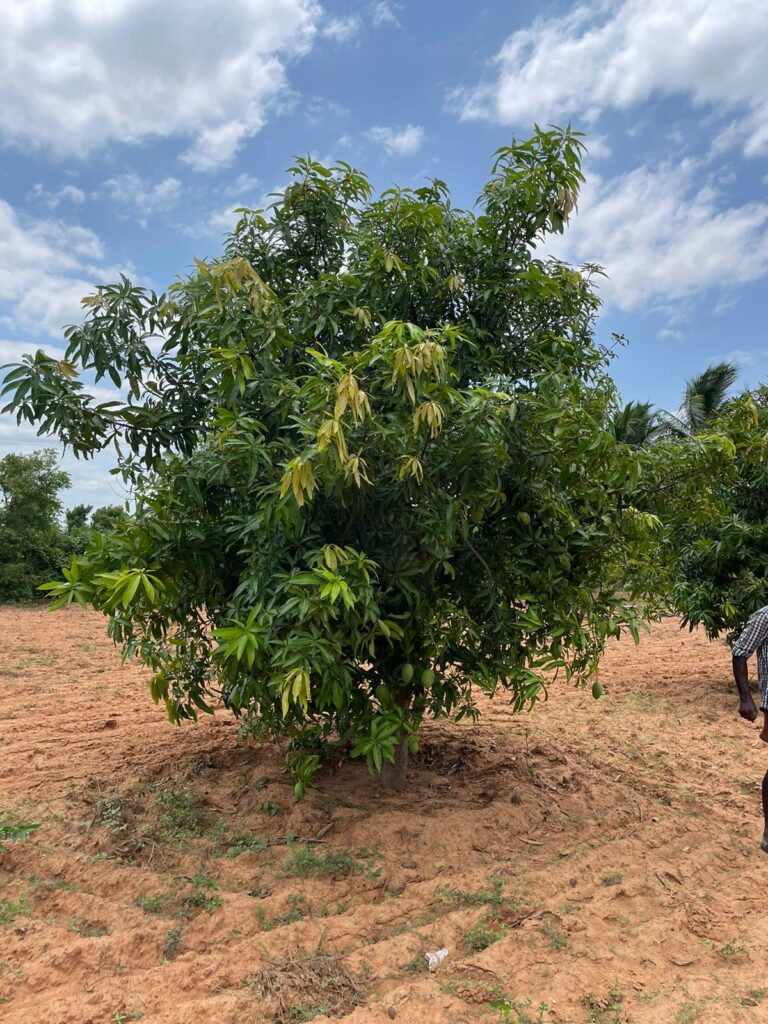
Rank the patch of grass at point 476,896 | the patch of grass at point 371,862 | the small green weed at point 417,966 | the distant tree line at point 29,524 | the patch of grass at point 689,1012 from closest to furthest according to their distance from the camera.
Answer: the patch of grass at point 689,1012, the small green weed at point 417,966, the patch of grass at point 476,896, the patch of grass at point 371,862, the distant tree line at point 29,524

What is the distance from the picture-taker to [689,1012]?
284cm

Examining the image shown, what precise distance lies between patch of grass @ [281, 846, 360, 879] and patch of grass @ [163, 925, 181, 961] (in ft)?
2.46

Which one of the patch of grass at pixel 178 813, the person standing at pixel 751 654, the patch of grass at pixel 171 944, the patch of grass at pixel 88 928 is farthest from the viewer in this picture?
the patch of grass at pixel 178 813

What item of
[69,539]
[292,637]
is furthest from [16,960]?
[69,539]

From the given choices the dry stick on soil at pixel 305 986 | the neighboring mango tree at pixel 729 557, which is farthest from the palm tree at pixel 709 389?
the dry stick on soil at pixel 305 986

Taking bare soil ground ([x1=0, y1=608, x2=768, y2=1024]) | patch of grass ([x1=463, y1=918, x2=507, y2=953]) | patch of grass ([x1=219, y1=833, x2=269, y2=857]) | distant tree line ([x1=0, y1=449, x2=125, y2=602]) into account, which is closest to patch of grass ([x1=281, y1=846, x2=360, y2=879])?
bare soil ground ([x1=0, y1=608, x2=768, y2=1024])

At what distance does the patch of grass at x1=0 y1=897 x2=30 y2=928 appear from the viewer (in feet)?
11.3

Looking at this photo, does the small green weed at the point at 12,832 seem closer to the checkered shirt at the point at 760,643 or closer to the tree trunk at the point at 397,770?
the tree trunk at the point at 397,770

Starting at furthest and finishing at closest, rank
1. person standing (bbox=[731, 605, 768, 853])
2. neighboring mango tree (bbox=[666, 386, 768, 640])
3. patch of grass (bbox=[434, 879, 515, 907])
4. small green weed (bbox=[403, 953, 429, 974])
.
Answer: neighboring mango tree (bbox=[666, 386, 768, 640]) < person standing (bbox=[731, 605, 768, 853]) < patch of grass (bbox=[434, 879, 515, 907]) < small green weed (bbox=[403, 953, 429, 974])

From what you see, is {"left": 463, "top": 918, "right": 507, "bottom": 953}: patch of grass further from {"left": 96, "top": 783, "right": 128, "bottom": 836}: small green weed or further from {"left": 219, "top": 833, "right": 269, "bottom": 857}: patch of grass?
{"left": 96, "top": 783, "right": 128, "bottom": 836}: small green weed

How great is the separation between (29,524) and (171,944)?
17852 mm

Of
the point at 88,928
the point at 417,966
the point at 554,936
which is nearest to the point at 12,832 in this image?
the point at 88,928

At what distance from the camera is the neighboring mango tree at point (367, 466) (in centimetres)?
331

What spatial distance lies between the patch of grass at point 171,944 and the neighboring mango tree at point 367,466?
42.5 inches
